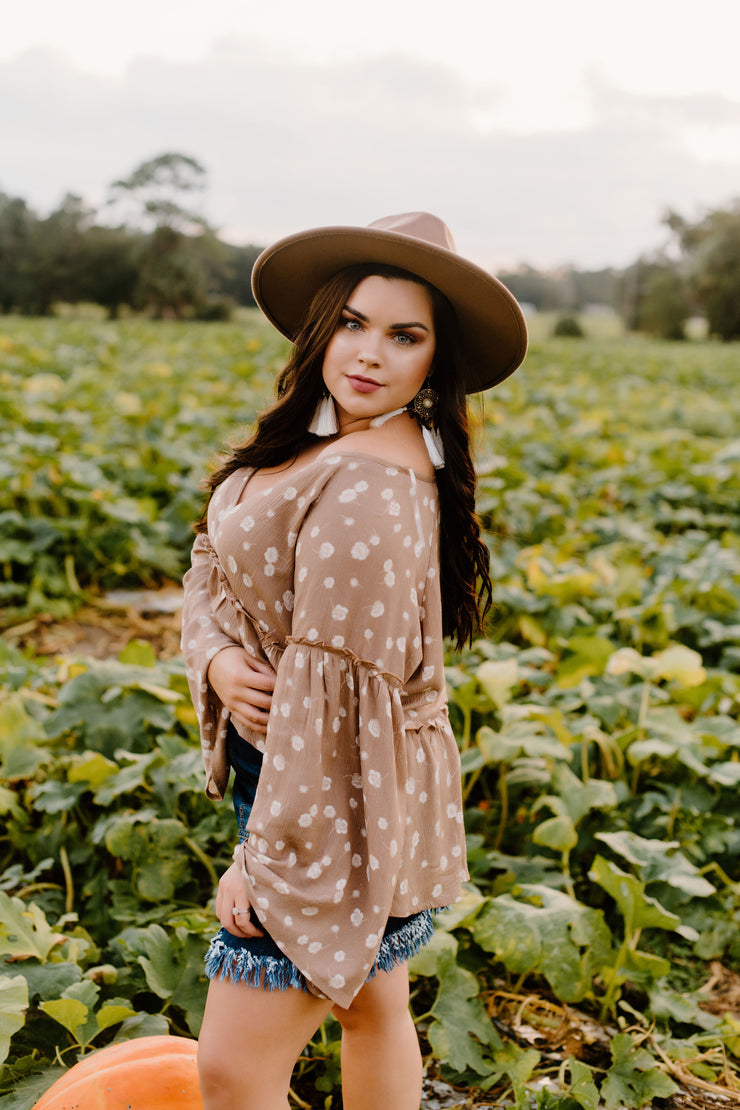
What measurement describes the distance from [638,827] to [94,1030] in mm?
1585

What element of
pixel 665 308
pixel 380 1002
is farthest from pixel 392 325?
pixel 665 308

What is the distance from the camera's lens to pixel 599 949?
6.87 ft

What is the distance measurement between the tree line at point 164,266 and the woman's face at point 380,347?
35.8 meters

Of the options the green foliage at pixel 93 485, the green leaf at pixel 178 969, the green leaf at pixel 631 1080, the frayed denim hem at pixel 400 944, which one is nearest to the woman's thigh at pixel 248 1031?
the frayed denim hem at pixel 400 944

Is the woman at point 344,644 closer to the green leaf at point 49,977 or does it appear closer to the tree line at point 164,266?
the green leaf at point 49,977

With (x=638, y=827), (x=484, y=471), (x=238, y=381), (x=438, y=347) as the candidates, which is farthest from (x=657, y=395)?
(x=438, y=347)

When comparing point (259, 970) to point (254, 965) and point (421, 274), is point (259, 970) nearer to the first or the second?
point (254, 965)

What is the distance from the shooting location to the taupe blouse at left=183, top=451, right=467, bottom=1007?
49.6 inches

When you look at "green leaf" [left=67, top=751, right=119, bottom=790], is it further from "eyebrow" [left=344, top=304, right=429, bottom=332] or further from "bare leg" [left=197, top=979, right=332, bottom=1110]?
"eyebrow" [left=344, top=304, right=429, bottom=332]

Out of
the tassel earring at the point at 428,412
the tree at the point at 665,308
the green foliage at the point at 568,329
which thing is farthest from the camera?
the tree at the point at 665,308

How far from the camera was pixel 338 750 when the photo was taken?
1.29 meters

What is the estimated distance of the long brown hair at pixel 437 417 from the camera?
146 cm

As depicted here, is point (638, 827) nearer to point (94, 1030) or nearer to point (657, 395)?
point (94, 1030)

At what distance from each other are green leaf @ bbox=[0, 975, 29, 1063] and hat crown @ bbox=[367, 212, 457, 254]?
1.32 metres
